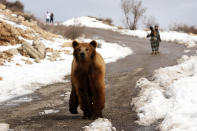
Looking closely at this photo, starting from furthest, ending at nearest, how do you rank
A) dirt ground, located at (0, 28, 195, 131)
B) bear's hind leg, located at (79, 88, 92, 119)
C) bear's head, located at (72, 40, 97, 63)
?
bear's hind leg, located at (79, 88, 92, 119) → dirt ground, located at (0, 28, 195, 131) → bear's head, located at (72, 40, 97, 63)

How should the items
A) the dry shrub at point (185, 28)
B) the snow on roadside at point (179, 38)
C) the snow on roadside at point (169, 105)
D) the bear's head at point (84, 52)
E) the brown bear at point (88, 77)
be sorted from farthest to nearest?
the dry shrub at point (185, 28)
the snow on roadside at point (179, 38)
the brown bear at point (88, 77)
the bear's head at point (84, 52)
the snow on roadside at point (169, 105)

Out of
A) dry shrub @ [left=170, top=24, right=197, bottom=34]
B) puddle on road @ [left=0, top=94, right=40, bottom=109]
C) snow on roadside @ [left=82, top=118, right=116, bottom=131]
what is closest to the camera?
snow on roadside @ [left=82, top=118, right=116, bottom=131]

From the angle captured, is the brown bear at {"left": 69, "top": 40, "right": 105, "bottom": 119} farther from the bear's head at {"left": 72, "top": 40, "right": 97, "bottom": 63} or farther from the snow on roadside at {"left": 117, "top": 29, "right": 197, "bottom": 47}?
the snow on roadside at {"left": 117, "top": 29, "right": 197, "bottom": 47}

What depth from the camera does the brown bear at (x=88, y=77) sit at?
18.0ft

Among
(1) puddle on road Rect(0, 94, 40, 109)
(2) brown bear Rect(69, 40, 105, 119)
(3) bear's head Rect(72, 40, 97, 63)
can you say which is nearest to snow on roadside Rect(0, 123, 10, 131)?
(2) brown bear Rect(69, 40, 105, 119)

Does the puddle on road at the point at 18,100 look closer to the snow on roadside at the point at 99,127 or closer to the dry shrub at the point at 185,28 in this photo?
the snow on roadside at the point at 99,127

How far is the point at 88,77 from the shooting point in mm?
5605

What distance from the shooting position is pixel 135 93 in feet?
27.9

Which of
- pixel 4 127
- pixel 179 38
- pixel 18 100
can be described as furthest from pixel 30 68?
pixel 179 38

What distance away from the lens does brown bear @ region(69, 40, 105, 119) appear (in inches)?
216

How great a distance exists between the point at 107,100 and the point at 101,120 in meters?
2.89

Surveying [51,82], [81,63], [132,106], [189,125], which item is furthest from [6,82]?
[189,125]

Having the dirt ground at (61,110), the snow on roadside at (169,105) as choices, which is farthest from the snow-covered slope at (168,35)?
the snow on roadside at (169,105)

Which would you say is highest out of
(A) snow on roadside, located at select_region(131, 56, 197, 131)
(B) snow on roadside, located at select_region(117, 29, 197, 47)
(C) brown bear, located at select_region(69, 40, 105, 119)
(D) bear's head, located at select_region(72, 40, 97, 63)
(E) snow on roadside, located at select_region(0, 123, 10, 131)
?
(B) snow on roadside, located at select_region(117, 29, 197, 47)
